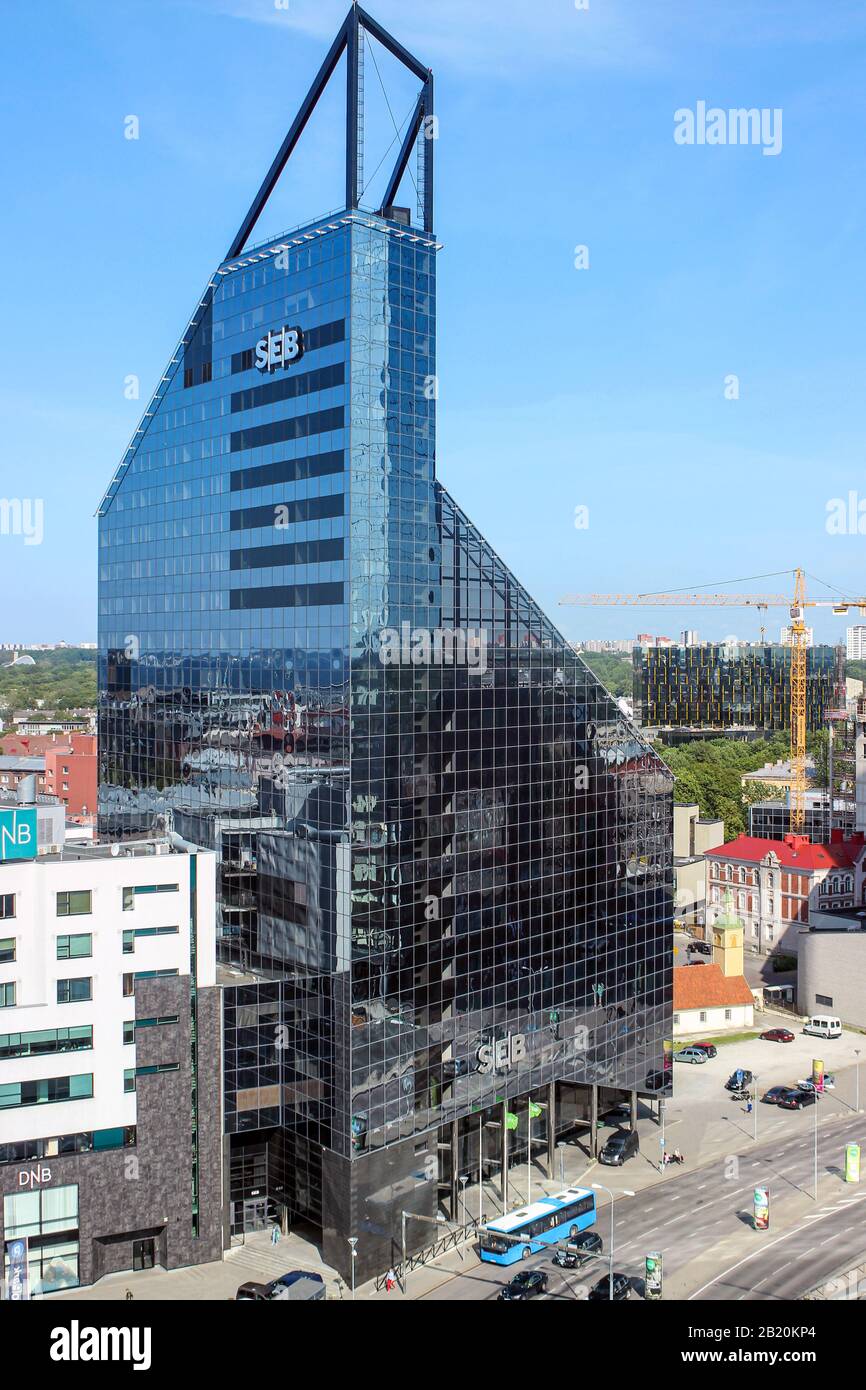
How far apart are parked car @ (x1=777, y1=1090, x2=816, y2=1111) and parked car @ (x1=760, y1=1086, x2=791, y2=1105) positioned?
8.3 inches

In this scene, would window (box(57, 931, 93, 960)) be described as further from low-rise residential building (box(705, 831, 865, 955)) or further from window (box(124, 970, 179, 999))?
low-rise residential building (box(705, 831, 865, 955))

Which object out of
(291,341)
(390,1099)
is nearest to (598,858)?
(390,1099)

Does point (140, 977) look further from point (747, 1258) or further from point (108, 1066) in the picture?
point (747, 1258)

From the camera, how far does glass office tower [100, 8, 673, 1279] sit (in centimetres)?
6488

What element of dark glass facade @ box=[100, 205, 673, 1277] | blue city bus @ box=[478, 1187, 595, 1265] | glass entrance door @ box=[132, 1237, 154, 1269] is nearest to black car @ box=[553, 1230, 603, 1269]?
blue city bus @ box=[478, 1187, 595, 1265]

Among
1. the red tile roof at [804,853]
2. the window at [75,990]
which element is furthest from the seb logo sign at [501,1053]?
the red tile roof at [804,853]

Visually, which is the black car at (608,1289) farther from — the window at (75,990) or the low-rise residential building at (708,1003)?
the low-rise residential building at (708,1003)

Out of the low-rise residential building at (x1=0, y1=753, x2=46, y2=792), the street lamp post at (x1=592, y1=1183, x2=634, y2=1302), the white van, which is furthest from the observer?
the low-rise residential building at (x1=0, y1=753, x2=46, y2=792)

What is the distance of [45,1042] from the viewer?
61.9 m

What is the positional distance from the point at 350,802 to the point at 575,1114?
31.6 meters

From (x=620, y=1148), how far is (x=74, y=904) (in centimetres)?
3917

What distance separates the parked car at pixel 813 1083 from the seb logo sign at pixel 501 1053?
31.9 m

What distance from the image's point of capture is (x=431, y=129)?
73.4 meters
